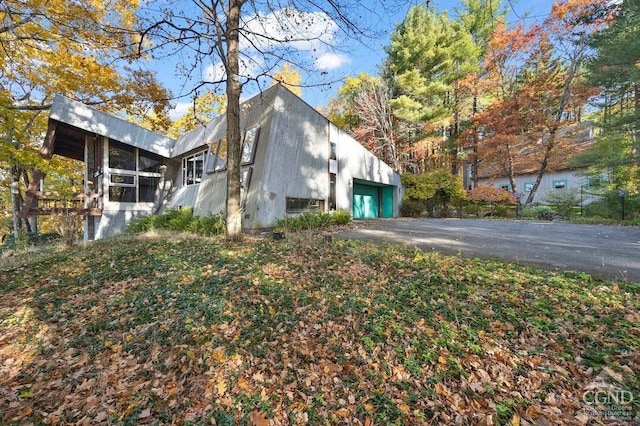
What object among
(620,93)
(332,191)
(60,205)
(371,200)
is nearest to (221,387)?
(332,191)

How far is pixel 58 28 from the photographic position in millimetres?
7230

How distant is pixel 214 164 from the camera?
11.5 metres

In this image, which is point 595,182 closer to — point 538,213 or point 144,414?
point 538,213

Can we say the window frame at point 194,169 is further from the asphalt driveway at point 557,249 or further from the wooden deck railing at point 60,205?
the asphalt driveway at point 557,249

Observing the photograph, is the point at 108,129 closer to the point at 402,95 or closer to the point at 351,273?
the point at 351,273

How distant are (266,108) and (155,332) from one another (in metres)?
8.48

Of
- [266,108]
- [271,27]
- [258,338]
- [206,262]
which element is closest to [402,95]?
[266,108]

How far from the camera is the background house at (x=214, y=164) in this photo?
9.53 m

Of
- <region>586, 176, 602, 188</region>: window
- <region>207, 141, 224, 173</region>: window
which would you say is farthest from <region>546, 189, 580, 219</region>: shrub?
<region>207, 141, 224, 173</region>: window

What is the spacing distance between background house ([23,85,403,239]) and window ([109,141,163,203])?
4 cm

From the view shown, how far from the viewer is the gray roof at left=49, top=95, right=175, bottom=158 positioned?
10547mm

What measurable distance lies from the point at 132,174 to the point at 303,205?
8.79 meters

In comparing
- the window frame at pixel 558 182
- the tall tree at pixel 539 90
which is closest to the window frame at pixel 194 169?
the tall tree at pixel 539 90

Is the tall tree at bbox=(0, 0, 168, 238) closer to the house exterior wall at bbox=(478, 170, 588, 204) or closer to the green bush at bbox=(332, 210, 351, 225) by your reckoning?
the green bush at bbox=(332, 210, 351, 225)
